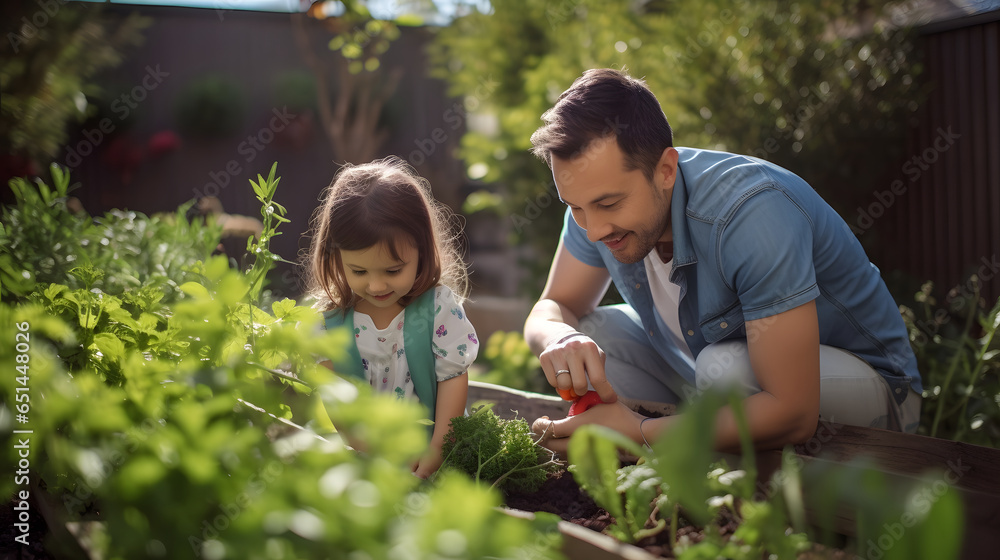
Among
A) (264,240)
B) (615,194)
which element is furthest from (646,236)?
(264,240)

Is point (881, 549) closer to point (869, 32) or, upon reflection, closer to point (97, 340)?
point (97, 340)

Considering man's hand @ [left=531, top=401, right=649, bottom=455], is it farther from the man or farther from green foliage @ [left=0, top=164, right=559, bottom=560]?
green foliage @ [left=0, top=164, right=559, bottom=560]

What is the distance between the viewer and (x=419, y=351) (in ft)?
6.10

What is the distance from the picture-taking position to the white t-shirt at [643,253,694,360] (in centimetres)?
203

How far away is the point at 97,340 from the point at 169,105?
7335 mm

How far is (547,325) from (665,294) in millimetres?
401

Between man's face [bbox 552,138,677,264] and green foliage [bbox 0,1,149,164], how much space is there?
2460 millimetres

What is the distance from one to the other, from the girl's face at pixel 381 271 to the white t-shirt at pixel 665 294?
28.8 inches

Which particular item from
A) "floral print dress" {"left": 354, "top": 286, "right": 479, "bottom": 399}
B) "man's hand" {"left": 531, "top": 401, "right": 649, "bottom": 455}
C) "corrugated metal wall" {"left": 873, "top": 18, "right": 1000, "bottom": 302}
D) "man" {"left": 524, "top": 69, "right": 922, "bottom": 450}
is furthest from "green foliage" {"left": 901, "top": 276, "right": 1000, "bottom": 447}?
"floral print dress" {"left": 354, "top": 286, "right": 479, "bottom": 399}

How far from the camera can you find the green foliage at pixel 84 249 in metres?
1.63

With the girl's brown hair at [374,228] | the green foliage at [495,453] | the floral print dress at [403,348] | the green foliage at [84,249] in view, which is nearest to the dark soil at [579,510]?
the green foliage at [495,453]

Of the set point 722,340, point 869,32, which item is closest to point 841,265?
point 722,340

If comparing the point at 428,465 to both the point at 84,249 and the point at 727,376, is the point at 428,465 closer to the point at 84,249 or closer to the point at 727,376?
the point at 727,376

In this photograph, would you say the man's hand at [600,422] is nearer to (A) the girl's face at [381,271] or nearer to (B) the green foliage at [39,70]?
(A) the girl's face at [381,271]
